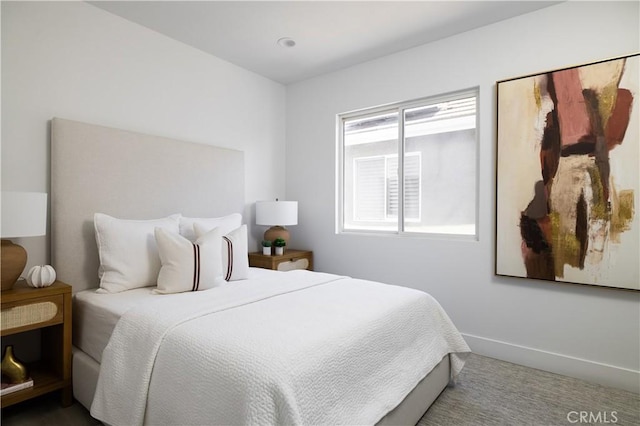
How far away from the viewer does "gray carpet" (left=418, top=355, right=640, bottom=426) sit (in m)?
1.94

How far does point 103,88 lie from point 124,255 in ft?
4.28

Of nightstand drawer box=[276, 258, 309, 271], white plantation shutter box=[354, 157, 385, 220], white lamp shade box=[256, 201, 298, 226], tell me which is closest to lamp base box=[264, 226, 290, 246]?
white lamp shade box=[256, 201, 298, 226]

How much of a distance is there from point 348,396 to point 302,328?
0.33 meters

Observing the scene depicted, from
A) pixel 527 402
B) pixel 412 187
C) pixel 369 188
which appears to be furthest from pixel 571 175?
pixel 369 188

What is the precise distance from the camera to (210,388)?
1264 mm

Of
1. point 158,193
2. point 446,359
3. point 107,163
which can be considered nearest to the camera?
point 446,359

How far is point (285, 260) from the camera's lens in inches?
138

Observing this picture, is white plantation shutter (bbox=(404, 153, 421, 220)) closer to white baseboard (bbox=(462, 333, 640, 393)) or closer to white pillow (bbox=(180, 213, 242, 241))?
white baseboard (bbox=(462, 333, 640, 393))

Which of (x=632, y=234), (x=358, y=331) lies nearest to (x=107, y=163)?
(x=358, y=331)

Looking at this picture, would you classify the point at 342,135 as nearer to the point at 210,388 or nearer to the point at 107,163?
the point at 107,163

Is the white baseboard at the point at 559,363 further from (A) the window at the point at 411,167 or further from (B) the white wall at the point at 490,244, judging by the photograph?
(A) the window at the point at 411,167

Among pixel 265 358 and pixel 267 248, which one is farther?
pixel 267 248

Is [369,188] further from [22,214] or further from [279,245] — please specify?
[22,214]

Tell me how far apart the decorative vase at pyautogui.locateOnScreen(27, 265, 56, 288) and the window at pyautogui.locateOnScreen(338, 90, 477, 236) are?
2.57 meters
